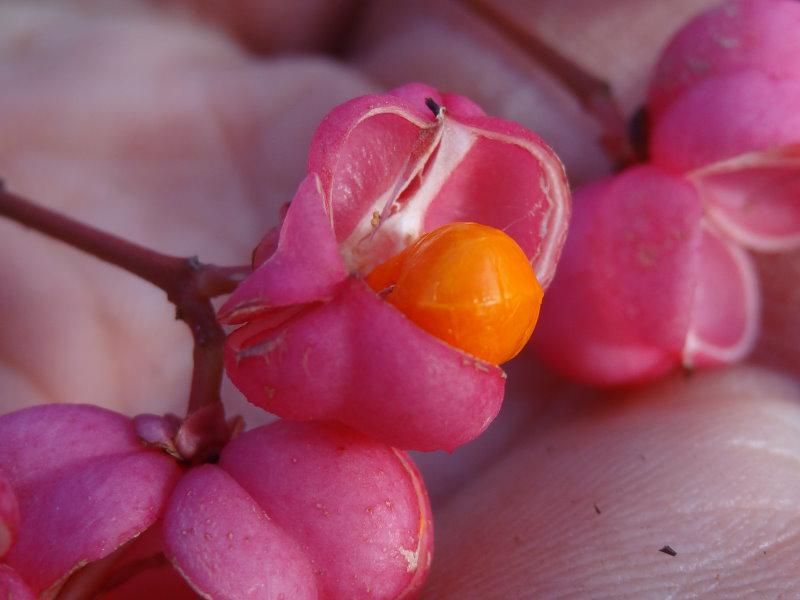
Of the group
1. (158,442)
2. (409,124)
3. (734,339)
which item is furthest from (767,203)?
(158,442)

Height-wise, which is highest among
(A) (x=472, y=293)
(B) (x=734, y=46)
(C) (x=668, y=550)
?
(B) (x=734, y=46)

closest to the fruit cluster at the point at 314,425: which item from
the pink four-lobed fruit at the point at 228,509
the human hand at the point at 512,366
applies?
the pink four-lobed fruit at the point at 228,509

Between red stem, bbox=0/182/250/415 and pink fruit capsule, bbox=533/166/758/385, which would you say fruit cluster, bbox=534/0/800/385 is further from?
red stem, bbox=0/182/250/415

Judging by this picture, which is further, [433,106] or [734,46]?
[734,46]

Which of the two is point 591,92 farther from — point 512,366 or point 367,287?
point 367,287

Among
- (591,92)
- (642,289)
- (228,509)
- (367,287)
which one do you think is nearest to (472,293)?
(367,287)

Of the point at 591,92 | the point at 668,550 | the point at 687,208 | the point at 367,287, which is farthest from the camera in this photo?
the point at 591,92

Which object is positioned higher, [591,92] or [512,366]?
[591,92]
